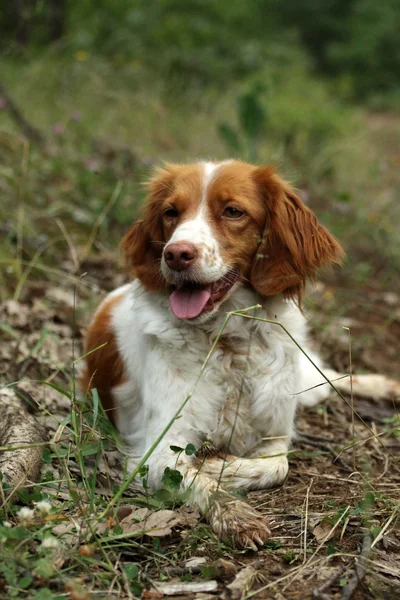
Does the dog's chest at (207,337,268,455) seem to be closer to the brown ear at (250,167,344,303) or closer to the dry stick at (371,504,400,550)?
the brown ear at (250,167,344,303)

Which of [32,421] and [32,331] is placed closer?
[32,421]

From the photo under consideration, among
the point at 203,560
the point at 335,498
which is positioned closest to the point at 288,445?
the point at 335,498

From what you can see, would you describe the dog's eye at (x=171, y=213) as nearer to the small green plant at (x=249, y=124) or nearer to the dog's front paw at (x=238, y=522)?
the dog's front paw at (x=238, y=522)

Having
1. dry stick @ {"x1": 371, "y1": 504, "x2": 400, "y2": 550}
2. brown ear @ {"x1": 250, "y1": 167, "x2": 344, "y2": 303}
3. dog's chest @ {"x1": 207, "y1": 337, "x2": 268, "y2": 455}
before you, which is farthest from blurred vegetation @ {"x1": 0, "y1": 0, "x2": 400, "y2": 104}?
dry stick @ {"x1": 371, "y1": 504, "x2": 400, "y2": 550}

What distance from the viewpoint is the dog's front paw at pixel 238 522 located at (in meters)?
2.53

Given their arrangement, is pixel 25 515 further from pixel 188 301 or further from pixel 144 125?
pixel 144 125

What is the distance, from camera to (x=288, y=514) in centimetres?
281

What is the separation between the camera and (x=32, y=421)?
3193 millimetres

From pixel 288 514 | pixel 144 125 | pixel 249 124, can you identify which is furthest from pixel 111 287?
pixel 144 125

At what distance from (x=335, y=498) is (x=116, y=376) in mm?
1333

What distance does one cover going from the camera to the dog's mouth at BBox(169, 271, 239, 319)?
10.5ft

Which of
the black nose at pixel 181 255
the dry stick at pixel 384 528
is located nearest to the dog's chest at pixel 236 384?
the black nose at pixel 181 255

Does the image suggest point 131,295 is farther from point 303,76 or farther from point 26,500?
point 303,76

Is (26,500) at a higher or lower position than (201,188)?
lower
